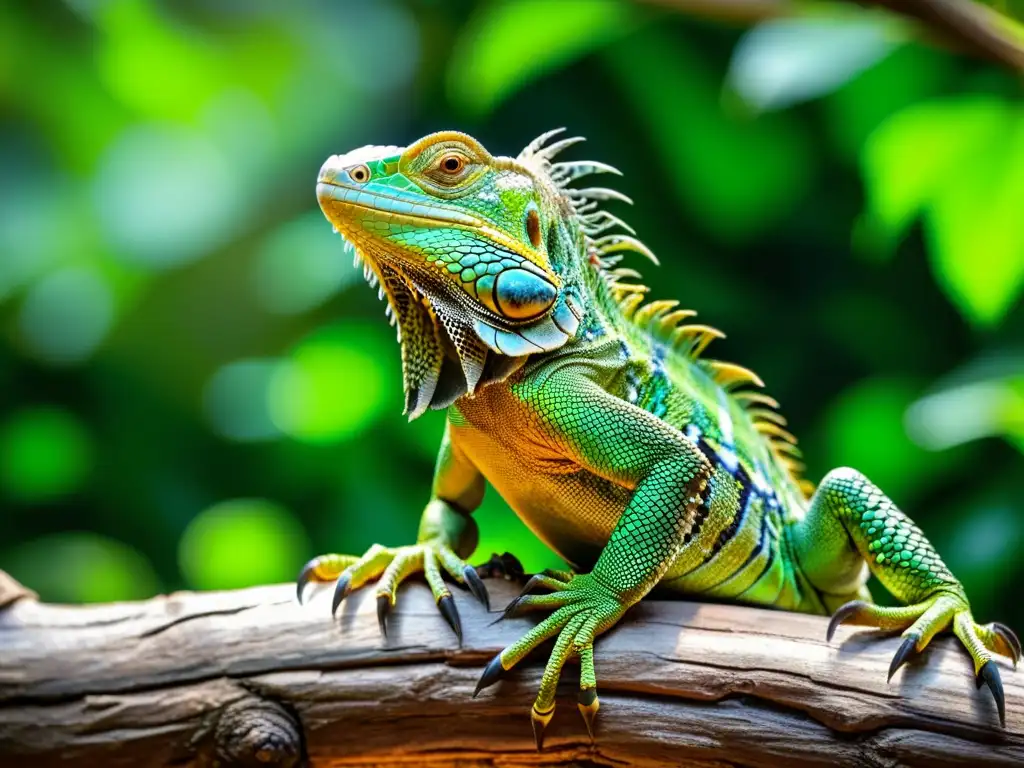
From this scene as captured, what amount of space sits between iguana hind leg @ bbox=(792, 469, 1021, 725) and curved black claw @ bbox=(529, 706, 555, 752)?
98 cm

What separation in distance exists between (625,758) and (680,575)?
2.22 feet

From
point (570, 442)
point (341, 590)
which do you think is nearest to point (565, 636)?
point (570, 442)

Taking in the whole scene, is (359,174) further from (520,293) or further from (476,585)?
(476,585)

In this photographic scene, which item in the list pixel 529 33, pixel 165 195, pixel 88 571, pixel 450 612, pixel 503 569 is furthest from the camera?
pixel 165 195

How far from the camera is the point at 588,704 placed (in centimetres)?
295

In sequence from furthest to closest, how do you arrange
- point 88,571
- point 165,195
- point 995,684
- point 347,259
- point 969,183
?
point 165,195 → point 88,571 → point 347,259 → point 969,183 → point 995,684

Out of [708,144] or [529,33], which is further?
[708,144]

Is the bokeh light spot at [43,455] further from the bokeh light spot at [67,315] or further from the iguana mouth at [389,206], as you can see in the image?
the iguana mouth at [389,206]

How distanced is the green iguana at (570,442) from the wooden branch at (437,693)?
0.10 metres

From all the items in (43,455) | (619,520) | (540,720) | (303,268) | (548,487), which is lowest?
(540,720)

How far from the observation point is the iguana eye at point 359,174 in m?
3.10

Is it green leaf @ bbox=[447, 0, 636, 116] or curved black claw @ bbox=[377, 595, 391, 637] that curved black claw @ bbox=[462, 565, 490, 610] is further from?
green leaf @ bbox=[447, 0, 636, 116]

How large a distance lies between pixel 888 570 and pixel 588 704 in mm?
1218

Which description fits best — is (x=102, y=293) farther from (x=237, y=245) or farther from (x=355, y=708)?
(x=355, y=708)
